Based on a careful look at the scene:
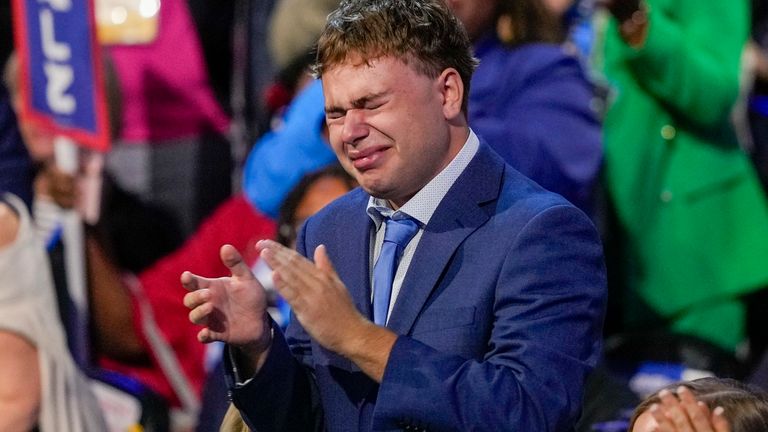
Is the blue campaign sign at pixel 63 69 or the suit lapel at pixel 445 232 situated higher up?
the suit lapel at pixel 445 232

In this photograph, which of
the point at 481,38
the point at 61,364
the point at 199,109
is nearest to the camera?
the point at 61,364

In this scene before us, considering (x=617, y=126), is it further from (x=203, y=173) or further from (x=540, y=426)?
(x=540, y=426)

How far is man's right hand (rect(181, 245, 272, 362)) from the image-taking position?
2.07 m

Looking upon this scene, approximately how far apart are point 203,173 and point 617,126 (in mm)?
1795

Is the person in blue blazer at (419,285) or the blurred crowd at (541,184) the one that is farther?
the blurred crowd at (541,184)

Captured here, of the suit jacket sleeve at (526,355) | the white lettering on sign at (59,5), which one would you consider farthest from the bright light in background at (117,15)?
the suit jacket sleeve at (526,355)

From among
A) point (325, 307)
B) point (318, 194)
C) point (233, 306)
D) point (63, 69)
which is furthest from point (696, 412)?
point (63, 69)

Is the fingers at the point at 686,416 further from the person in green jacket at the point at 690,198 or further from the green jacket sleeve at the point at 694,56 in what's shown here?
the person in green jacket at the point at 690,198

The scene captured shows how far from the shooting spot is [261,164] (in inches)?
171

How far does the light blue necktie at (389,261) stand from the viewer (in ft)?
7.26

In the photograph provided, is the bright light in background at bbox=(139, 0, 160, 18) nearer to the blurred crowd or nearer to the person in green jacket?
the blurred crowd

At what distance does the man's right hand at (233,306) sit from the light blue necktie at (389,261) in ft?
0.58

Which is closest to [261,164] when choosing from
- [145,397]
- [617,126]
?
[145,397]

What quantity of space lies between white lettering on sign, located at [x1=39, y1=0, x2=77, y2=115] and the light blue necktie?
2.52 metres
